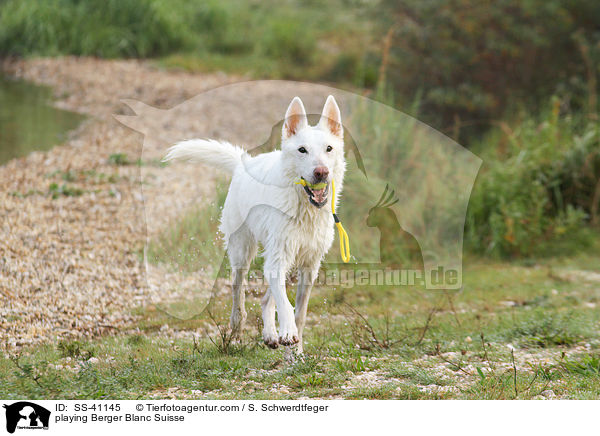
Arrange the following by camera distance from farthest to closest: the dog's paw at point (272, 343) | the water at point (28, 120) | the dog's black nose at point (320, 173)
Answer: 1. the water at point (28, 120)
2. the dog's paw at point (272, 343)
3. the dog's black nose at point (320, 173)

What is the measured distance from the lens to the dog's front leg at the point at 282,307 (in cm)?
495

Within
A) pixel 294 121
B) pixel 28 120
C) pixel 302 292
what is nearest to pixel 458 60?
pixel 28 120

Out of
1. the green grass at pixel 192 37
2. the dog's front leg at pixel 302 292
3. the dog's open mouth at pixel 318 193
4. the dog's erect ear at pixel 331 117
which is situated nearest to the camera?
the dog's open mouth at pixel 318 193

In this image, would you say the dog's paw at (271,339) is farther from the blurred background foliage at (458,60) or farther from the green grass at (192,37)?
the green grass at (192,37)

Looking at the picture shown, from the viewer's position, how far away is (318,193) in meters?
5.01

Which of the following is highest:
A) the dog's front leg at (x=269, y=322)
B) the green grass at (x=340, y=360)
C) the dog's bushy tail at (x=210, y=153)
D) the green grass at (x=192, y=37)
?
the green grass at (x=192, y=37)

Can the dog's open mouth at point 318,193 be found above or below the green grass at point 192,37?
below
